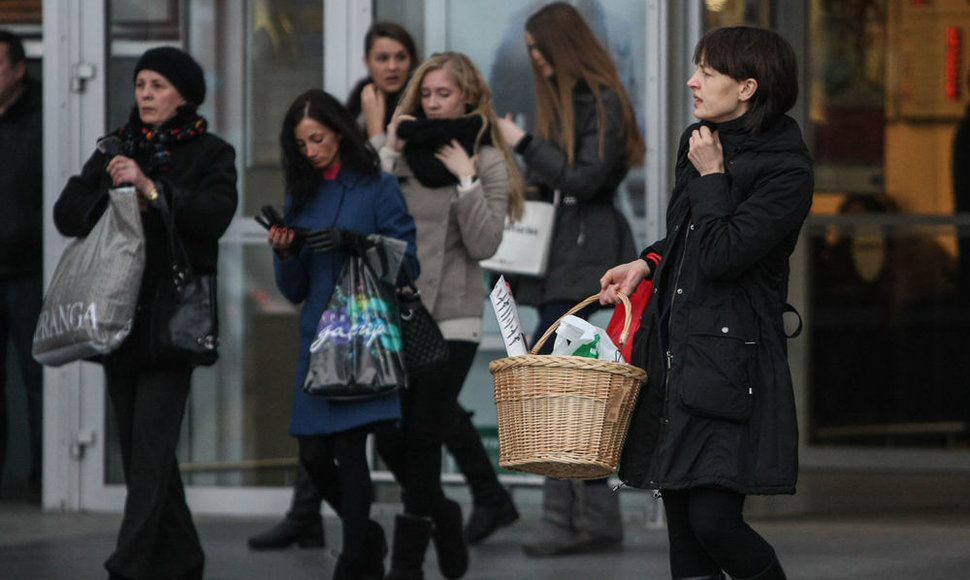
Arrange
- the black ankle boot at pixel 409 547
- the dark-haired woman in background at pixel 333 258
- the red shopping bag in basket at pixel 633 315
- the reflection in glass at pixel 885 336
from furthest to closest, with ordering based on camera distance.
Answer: the reflection in glass at pixel 885 336 → the black ankle boot at pixel 409 547 → the dark-haired woman in background at pixel 333 258 → the red shopping bag in basket at pixel 633 315

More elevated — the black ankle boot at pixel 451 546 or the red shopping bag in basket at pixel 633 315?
the red shopping bag in basket at pixel 633 315

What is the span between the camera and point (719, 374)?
4.11 metres

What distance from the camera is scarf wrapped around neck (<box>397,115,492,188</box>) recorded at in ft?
20.4

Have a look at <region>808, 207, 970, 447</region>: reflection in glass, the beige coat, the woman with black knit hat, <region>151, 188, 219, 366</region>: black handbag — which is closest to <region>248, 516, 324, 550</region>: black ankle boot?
the woman with black knit hat

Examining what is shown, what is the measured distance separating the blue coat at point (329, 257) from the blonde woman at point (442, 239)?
1.16 ft

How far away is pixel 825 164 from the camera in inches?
413

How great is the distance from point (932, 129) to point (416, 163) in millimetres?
5393

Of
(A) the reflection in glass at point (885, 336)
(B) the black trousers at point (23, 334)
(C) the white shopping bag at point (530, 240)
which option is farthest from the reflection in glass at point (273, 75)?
(A) the reflection in glass at point (885, 336)

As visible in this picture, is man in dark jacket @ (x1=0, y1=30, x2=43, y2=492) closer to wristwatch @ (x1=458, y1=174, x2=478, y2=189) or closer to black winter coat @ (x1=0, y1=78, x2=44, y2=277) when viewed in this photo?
black winter coat @ (x1=0, y1=78, x2=44, y2=277)

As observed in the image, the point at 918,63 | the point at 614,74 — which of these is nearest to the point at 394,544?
the point at 614,74

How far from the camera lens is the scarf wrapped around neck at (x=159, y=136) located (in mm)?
5855

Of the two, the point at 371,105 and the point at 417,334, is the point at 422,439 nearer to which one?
the point at 417,334

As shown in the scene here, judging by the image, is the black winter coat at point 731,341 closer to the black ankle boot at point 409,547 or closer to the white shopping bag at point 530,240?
the black ankle boot at point 409,547

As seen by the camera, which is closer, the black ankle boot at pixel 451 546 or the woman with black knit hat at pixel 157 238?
the woman with black knit hat at pixel 157 238
